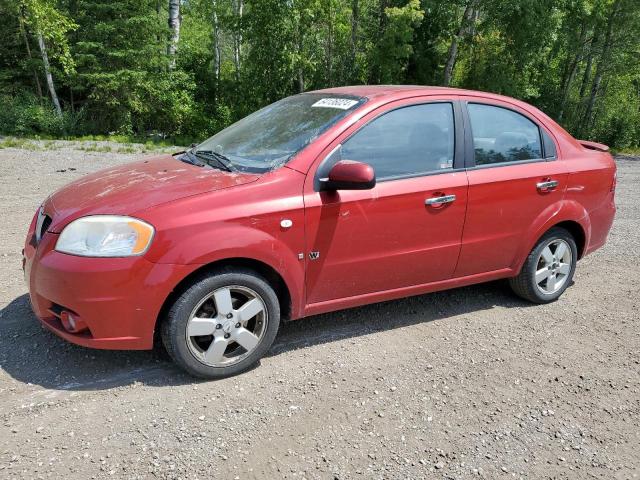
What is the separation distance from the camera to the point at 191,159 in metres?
4.01

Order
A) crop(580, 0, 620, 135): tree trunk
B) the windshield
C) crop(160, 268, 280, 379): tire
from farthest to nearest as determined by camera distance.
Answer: crop(580, 0, 620, 135): tree trunk → the windshield → crop(160, 268, 280, 379): tire

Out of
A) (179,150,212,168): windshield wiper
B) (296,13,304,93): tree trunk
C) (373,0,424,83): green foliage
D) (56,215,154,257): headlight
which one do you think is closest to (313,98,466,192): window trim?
(179,150,212,168): windshield wiper

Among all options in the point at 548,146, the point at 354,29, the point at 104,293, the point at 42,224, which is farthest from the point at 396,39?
the point at 104,293

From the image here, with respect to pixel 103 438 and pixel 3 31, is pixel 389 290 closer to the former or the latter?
pixel 103 438

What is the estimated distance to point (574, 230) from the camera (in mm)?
4766

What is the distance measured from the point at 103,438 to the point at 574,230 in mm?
4077

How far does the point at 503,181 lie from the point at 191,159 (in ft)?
7.79

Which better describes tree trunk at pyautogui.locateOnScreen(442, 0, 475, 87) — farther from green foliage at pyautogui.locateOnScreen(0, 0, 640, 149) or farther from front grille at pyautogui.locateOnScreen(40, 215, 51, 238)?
front grille at pyautogui.locateOnScreen(40, 215, 51, 238)

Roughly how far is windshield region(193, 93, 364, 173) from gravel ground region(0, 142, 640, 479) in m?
1.32

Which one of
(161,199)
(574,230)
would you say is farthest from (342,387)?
(574,230)

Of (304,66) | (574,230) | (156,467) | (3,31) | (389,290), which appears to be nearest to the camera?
(156,467)

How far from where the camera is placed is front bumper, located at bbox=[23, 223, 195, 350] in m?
2.95

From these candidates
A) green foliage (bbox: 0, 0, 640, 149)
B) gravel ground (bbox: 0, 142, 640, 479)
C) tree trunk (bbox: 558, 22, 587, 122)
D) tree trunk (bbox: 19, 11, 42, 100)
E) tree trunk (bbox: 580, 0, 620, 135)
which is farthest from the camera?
tree trunk (bbox: 558, 22, 587, 122)

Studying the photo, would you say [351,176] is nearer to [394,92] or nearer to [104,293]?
[394,92]
